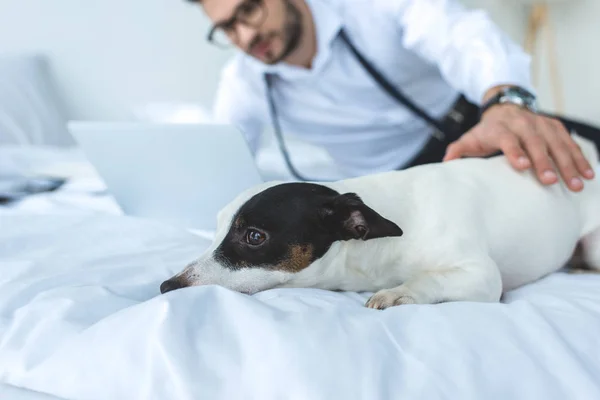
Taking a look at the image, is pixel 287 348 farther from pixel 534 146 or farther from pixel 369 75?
pixel 369 75

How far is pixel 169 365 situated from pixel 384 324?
0.64ft

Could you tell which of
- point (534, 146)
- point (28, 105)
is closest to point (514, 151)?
point (534, 146)

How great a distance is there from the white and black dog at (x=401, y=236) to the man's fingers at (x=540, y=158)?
23mm

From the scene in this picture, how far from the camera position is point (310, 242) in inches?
27.9

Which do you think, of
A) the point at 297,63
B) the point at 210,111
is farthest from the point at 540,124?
the point at 210,111

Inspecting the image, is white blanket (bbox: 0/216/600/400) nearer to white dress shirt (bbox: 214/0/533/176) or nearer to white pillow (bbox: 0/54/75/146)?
white dress shirt (bbox: 214/0/533/176)

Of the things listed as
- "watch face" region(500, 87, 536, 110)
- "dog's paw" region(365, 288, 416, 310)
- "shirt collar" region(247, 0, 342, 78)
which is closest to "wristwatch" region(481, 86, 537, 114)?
"watch face" region(500, 87, 536, 110)

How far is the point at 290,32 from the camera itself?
1570mm

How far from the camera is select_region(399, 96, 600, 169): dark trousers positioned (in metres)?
1.54

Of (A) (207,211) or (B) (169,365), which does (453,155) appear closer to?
(A) (207,211)

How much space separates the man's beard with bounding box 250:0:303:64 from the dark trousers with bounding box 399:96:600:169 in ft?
1.65

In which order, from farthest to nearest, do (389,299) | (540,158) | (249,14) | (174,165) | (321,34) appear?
(321,34)
(249,14)
(174,165)
(540,158)
(389,299)

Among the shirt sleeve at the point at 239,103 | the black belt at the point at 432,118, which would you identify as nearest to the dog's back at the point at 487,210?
the black belt at the point at 432,118

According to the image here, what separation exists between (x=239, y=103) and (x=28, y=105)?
1102 mm
